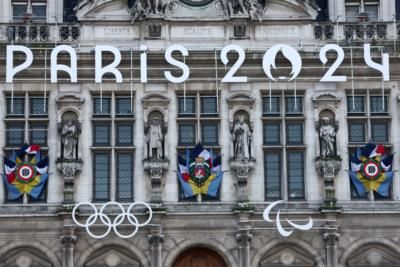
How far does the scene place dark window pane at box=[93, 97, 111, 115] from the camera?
128ft

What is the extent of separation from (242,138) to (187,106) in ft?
7.01

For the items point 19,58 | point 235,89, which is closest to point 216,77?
point 235,89

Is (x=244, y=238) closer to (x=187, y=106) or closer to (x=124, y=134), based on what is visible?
(x=187, y=106)

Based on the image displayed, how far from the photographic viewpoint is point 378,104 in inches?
1554

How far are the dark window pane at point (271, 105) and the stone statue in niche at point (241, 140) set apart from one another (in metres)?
0.97

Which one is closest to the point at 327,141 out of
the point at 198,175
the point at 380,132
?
the point at 380,132

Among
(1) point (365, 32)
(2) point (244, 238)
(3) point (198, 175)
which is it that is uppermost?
(1) point (365, 32)

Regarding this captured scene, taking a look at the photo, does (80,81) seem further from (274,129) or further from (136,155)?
(274,129)

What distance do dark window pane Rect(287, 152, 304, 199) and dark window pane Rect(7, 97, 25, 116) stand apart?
8.78 metres

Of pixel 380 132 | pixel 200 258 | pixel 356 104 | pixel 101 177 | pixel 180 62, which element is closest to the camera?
pixel 200 258

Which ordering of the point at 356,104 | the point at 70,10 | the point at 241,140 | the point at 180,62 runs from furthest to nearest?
the point at 70,10, the point at 356,104, the point at 180,62, the point at 241,140

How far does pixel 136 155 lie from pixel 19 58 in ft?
16.3

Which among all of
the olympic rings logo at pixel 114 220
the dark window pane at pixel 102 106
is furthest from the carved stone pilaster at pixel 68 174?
the dark window pane at pixel 102 106

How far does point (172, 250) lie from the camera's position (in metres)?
38.0
